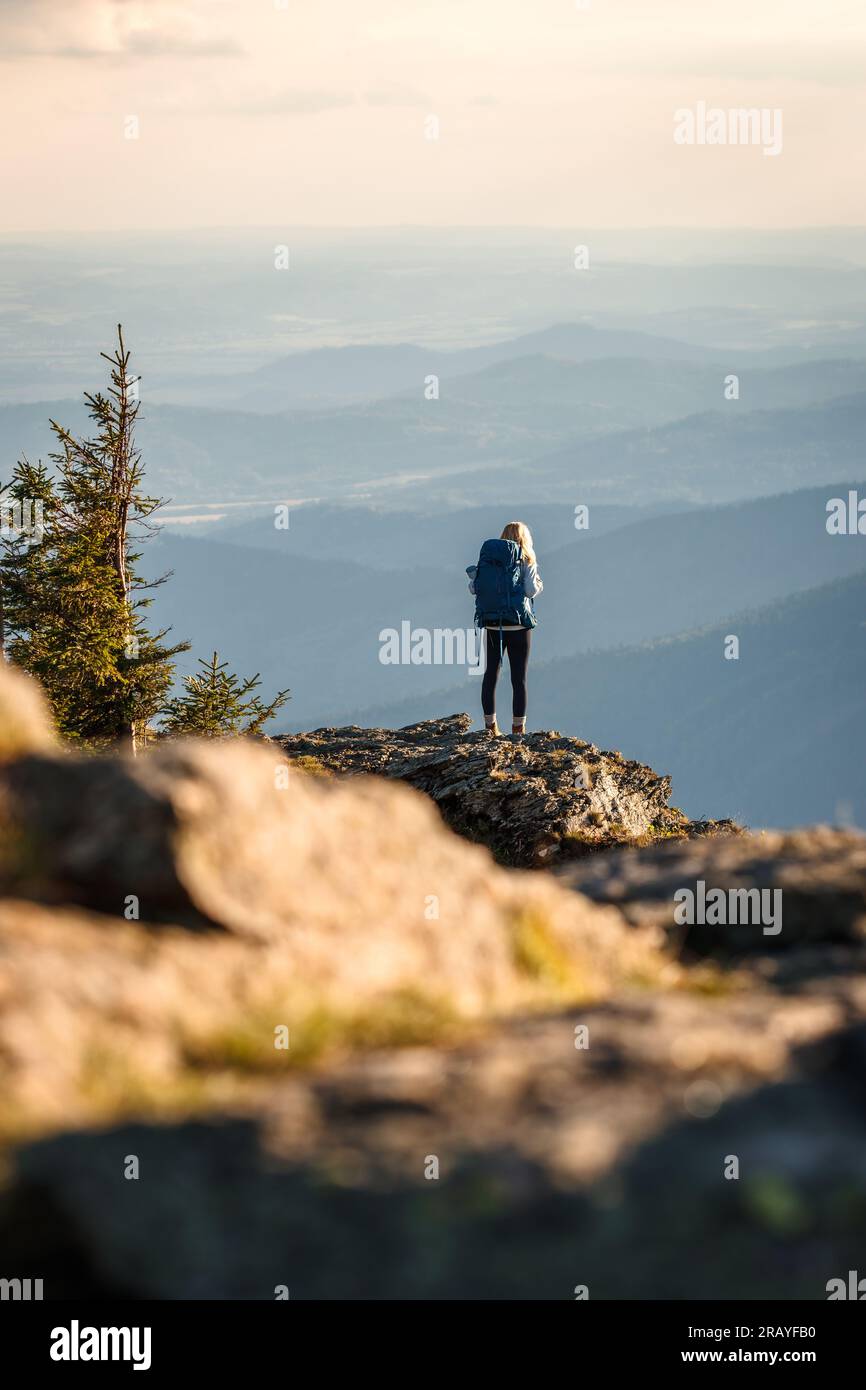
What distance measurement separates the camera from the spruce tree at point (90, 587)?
25.6 meters

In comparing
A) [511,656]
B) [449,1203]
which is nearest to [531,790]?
[511,656]

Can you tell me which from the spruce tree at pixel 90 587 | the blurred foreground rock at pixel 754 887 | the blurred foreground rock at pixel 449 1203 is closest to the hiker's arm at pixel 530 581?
the spruce tree at pixel 90 587

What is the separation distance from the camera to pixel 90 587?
25953 millimetres

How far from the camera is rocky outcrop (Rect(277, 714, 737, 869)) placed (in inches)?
659

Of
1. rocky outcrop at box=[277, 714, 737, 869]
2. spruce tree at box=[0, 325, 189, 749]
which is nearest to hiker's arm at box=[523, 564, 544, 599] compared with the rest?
rocky outcrop at box=[277, 714, 737, 869]

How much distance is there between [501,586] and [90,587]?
9360 mm

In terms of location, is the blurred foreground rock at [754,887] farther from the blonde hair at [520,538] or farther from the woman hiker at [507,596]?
the blonde hair at [520,538]

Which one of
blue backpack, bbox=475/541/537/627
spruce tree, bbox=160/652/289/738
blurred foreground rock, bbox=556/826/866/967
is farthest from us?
spruce tree, bbox=160/652/289/738

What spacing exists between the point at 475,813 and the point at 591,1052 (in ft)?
39.1

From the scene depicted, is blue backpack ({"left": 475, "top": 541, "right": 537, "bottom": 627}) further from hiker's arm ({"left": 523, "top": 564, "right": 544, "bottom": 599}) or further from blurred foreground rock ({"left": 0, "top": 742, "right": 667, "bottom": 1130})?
blurred foreground rock ({"left": 0, "top": 742, "right": 667, "bottom": 1130})

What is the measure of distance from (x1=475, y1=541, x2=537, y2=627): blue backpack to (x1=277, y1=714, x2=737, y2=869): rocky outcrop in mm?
1919

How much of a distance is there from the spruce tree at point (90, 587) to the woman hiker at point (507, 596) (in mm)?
7085
